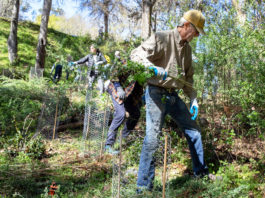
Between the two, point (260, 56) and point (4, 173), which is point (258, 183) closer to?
point (260, 56)

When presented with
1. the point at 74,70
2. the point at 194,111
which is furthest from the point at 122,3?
the point at 194,111

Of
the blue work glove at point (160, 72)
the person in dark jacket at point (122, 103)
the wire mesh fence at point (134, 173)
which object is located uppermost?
the blue work glove at point (160, 72)

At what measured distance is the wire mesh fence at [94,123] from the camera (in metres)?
4.05

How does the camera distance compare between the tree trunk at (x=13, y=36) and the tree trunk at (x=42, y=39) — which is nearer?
the tree trunk at (x=42, y=39)

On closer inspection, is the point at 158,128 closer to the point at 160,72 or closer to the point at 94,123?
the point at 160,72

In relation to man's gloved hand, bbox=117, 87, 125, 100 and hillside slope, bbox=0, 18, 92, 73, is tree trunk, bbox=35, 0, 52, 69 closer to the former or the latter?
hillside slope, bbox=0, 18, 92, 73

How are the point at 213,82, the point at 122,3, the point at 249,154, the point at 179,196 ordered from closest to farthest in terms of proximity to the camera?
the point at 179,196
the point at 249,154
the point at 213,82
the point at 122,3

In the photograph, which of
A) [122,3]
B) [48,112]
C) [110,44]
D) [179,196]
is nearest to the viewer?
[179,196]

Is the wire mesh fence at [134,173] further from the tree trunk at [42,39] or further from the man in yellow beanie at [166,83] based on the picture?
the tree trunk at [42,39]

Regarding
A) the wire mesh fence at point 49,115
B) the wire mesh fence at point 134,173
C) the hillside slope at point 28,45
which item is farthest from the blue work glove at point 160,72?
the hillside slope at point 28,45

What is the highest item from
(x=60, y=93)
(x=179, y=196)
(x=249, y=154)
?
(x=60, y=93)

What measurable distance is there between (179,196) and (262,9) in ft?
9.27

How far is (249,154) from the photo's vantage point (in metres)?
3.35

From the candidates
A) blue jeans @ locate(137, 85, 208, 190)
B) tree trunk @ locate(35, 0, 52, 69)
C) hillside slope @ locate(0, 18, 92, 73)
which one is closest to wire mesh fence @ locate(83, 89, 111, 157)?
blue jeans @ locate(137, 85, 208, 190)
